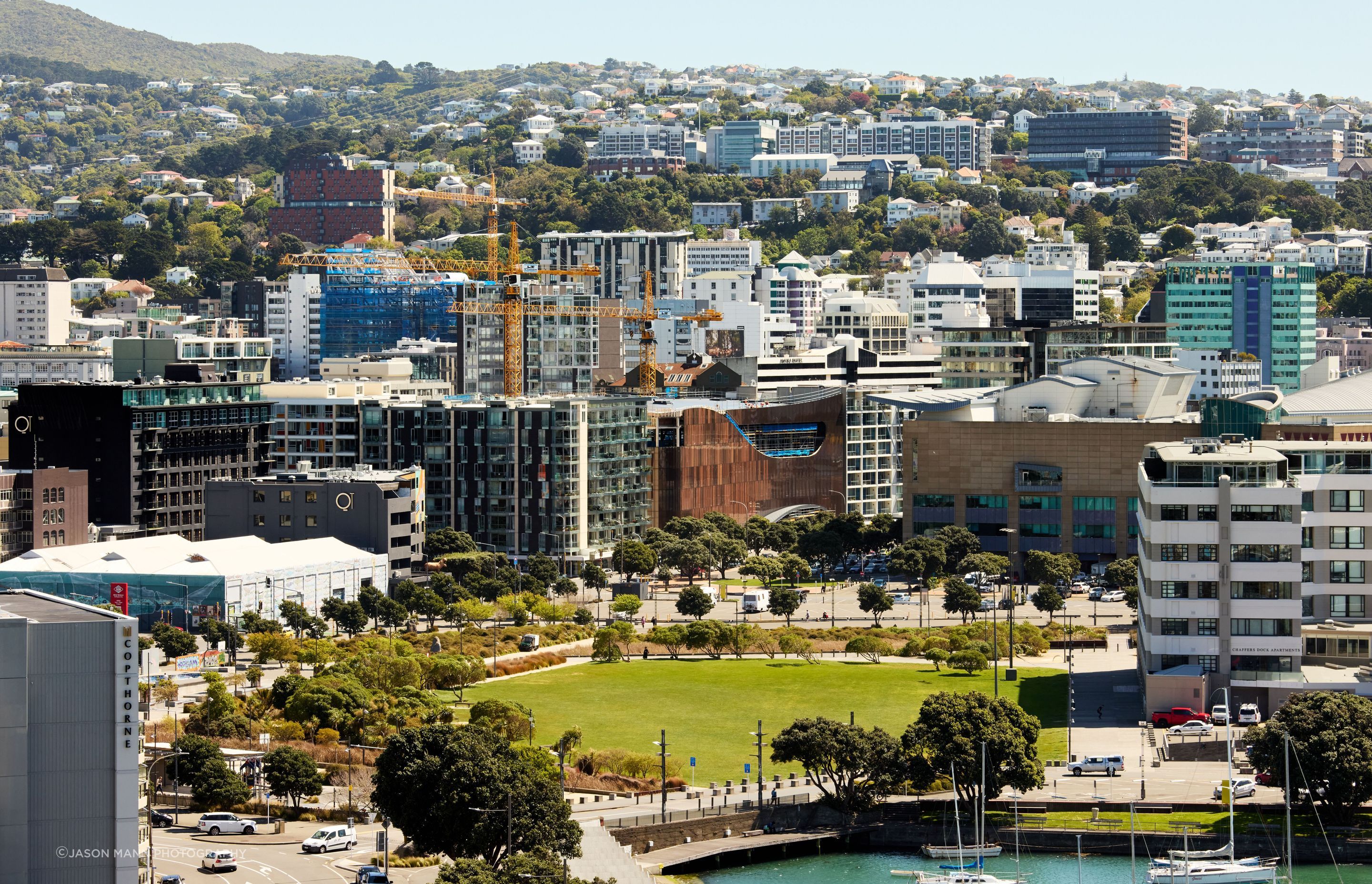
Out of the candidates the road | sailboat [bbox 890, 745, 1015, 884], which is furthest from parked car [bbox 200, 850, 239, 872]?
sailboat [bbox 890, 745, 1015, 884]

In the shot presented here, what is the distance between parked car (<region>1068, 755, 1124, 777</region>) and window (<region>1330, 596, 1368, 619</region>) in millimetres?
18463

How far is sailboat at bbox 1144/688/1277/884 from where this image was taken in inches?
2232

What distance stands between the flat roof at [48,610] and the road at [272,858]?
10.2 metres

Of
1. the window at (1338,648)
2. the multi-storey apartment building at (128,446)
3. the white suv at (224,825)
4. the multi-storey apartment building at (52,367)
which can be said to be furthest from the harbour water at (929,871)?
the multi-storey apartment building at (52,367)

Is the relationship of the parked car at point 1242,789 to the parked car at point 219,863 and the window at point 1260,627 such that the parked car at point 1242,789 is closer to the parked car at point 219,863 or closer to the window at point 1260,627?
the window at point 1260,627

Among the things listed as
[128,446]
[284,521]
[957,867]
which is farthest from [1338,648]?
[128,446]

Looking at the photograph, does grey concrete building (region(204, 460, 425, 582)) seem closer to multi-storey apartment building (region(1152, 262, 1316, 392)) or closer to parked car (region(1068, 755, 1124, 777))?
parked car (region(1068, 755, 1124, 777))

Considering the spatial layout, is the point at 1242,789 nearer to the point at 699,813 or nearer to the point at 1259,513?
the point at 1259,513

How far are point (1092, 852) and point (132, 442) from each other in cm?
7048

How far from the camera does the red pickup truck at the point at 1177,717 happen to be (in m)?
75.1

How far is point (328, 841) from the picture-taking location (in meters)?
59.0

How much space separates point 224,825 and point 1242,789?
28991 mm

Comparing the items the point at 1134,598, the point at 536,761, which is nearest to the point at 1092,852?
the point at 536,761

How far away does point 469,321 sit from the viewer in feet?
627
